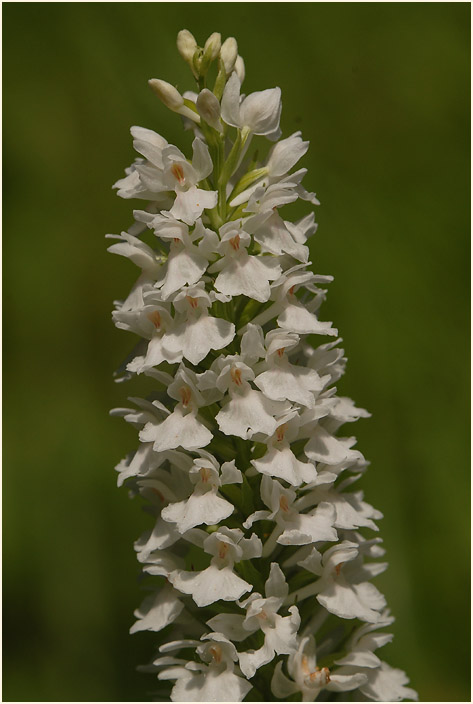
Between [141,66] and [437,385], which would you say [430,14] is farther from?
[437,385]

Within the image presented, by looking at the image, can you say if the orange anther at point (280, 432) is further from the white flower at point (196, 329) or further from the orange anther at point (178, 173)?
the orange anther at point (178, 173)

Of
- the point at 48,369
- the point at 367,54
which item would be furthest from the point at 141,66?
the point at 48,369

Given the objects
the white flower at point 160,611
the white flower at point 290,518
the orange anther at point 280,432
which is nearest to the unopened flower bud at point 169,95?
the orange anther at point 280,432

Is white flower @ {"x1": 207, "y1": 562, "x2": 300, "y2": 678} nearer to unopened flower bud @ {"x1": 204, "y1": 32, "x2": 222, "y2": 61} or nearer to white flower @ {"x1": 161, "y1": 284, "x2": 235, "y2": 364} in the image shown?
white flower @ {"x1": 161, "y1": 284, "x2": 235, "y2": 364}

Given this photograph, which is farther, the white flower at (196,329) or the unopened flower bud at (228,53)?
the unopened flower bud at (228,53)

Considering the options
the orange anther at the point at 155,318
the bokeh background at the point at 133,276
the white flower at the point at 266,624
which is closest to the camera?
the white flower at the point at 266,624

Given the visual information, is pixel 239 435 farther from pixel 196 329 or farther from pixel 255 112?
pixel 255 112

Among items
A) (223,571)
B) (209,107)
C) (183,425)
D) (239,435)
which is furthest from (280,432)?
(209,107)
